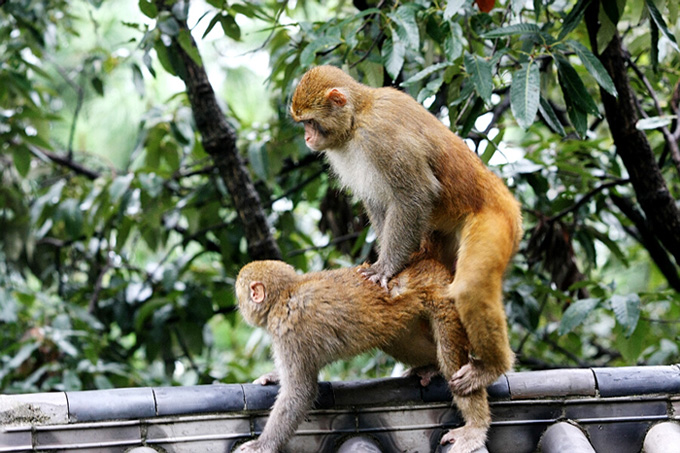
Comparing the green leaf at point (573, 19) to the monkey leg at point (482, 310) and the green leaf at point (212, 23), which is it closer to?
the monkey leg at point (482, 310)

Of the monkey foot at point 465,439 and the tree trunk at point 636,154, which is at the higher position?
the tree trunk at point 636,154

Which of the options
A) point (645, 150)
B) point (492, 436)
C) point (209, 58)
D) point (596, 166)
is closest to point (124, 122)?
point (209, 58)

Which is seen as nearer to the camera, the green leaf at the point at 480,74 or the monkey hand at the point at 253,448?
the monkey hand at the point at 253,448

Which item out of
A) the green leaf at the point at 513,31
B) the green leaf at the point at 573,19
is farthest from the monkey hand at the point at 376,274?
the green leaf at the point at 573,19

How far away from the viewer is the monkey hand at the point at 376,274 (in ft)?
11.6

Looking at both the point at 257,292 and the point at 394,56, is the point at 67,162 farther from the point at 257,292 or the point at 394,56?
the point at 257,292

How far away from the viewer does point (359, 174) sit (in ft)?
12.9

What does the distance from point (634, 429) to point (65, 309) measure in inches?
182

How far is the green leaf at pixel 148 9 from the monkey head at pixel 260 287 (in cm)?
201

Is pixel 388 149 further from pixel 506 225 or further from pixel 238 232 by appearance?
pixel 238 232

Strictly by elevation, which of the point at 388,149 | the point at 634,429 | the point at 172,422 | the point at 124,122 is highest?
the point at 388,149

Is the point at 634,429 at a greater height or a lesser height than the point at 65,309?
greater

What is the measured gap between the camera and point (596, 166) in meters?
6.23

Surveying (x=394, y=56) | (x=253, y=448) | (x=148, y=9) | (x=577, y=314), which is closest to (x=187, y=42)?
(x=148, y=9)
